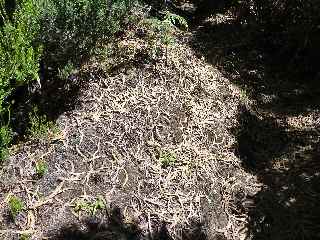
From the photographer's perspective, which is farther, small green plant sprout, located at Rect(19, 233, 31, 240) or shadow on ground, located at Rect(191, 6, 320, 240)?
shadow on ground, located at Rect(191, 6, 320, 240)

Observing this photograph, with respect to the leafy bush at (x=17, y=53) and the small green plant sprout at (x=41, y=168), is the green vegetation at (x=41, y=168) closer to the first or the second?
the small green plant sprout at (x=41, y=168)

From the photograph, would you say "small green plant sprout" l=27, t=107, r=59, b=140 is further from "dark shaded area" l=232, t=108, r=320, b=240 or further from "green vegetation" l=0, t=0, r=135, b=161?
"dark shaded area" l=232, t=108, r=320, b=240


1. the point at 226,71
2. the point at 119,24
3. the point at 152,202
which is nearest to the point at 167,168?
the point at 152,202

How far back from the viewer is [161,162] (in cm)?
500

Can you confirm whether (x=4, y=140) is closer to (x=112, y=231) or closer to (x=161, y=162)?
(x=112, y=231)

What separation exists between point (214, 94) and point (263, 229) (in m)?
1.88

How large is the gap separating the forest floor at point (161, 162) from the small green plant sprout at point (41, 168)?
0.15ft

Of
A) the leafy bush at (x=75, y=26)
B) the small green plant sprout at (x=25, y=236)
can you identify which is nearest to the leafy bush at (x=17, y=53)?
the leafy bush at (x=75, y=26)

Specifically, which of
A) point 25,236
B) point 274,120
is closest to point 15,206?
point 25,236

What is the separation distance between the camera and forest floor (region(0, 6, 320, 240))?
439 centimetres

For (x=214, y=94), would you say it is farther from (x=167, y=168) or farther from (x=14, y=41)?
(x=14, y=41)

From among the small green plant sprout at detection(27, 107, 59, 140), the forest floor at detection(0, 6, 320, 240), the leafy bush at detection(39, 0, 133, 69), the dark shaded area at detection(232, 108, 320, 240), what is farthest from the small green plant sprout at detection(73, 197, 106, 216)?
the dark shaded area at detection(232, 108, 320, 240)

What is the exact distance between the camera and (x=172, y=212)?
4676 millimetres

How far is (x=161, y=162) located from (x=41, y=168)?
1.25 meters
